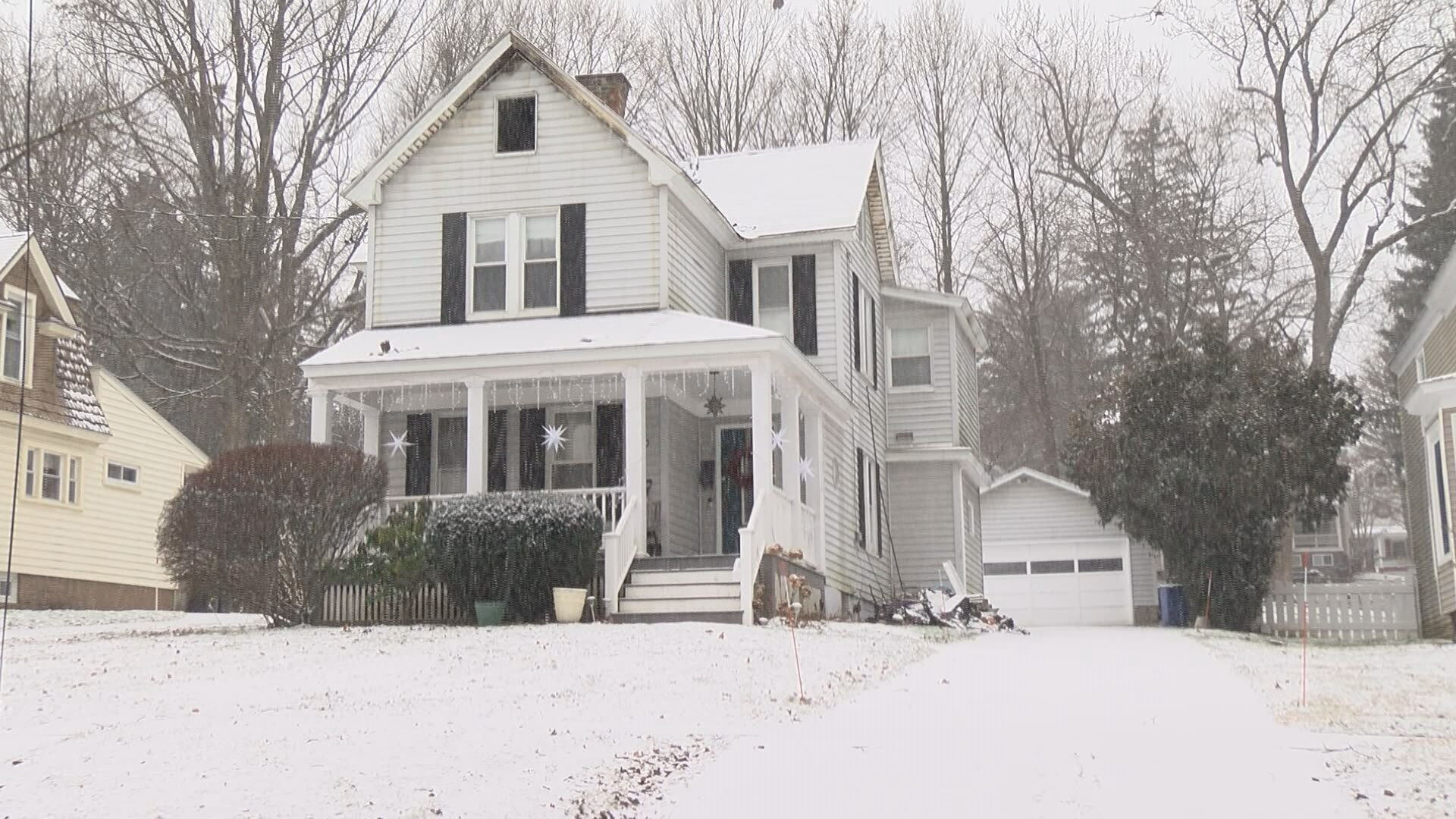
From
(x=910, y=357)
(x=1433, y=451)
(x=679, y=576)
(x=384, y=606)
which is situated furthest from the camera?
(x=910, y=357)

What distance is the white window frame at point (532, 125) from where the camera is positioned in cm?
2117

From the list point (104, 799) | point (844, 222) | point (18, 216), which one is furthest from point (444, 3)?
point (104, 799)

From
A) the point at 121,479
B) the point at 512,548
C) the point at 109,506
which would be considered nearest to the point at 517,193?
the point at 512,548

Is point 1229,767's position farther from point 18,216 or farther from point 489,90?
point 18,216

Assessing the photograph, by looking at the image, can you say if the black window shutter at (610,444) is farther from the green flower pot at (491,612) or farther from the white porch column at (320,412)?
the green flower pot at (491,612)

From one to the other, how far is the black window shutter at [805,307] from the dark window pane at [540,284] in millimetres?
3872

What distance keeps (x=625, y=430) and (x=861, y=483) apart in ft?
19.7

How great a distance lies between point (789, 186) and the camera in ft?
81.7

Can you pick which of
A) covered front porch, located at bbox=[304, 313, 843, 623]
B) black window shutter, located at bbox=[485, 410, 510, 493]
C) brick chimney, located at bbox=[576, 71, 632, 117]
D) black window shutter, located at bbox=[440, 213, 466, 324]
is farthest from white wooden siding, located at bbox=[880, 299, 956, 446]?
black window shutter, located at bbox=[440, 213, 466, 324]

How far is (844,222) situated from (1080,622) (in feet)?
46.8

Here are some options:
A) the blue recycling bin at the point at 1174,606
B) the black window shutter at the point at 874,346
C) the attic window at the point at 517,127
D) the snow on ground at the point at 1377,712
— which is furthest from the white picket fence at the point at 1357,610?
the attic window at the point at 517,127

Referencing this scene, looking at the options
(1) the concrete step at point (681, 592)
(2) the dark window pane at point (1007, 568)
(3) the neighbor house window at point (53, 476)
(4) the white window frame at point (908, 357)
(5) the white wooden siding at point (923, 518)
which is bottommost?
(1) the concrete step at point (681, 592)

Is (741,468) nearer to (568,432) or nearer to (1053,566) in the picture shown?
(568,432)

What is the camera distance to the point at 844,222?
22469 mm
